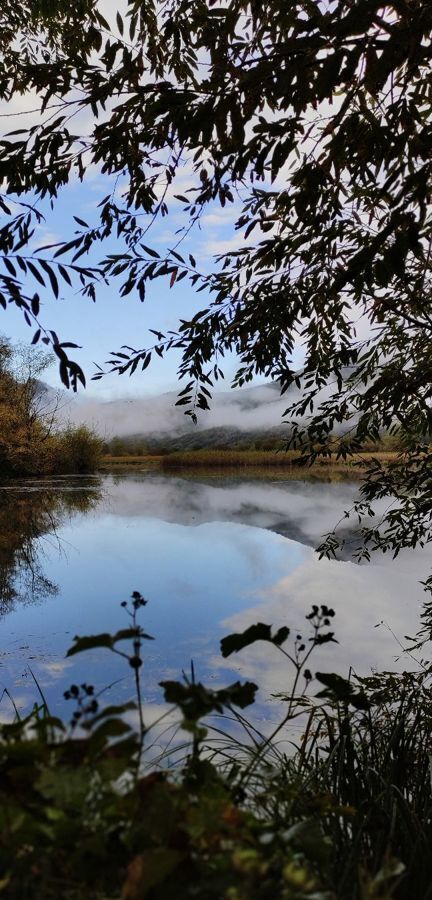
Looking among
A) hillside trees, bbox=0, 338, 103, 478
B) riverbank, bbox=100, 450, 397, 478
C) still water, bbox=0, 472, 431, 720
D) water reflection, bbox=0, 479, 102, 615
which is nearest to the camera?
still water, bbox=0, 472, 431, 720

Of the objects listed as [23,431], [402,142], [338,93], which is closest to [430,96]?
[338,93]

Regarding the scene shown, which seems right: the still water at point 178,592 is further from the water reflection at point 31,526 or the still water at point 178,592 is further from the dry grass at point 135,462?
the dry grass at point 135,462

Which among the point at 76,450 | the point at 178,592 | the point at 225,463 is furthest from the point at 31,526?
the point at 225,463

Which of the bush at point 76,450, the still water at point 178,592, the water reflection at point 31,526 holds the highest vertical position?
the bush at point 76,450

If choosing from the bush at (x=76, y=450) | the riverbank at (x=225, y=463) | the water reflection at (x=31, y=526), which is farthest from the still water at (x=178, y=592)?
the riverbank at (x=225, y=463)

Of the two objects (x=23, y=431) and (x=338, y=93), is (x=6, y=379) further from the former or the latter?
(x=338, y=93)

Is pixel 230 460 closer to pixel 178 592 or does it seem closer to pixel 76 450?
pixel 76 450

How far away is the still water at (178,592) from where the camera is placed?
5.75m

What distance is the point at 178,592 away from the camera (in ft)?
28.9

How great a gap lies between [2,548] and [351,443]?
9.78 m

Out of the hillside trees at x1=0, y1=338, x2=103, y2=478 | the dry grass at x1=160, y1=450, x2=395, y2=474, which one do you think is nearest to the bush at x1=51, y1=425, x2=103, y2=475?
the hillside trees at x1=0, y1=338, x2=103, y2=478

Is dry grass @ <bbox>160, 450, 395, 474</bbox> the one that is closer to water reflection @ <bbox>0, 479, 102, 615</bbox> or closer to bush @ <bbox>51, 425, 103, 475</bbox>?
bush @ <bbox>51, 425, 103, 475</bbox>

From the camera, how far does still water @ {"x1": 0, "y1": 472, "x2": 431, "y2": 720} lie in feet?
18.9

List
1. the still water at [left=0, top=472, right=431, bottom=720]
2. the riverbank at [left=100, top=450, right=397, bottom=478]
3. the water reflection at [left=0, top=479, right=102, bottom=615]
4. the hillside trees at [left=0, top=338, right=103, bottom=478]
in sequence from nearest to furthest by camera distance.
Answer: the still water at [left=0, top=472, right=431, bottom=720]
the water reflection at [left=0, top=479, right=102, bottom=615]
the hillside trees at [left=0, top=338, right=103, bottom=478]
the riverbank at [left=100, top=450, right=397, bottom=478]
